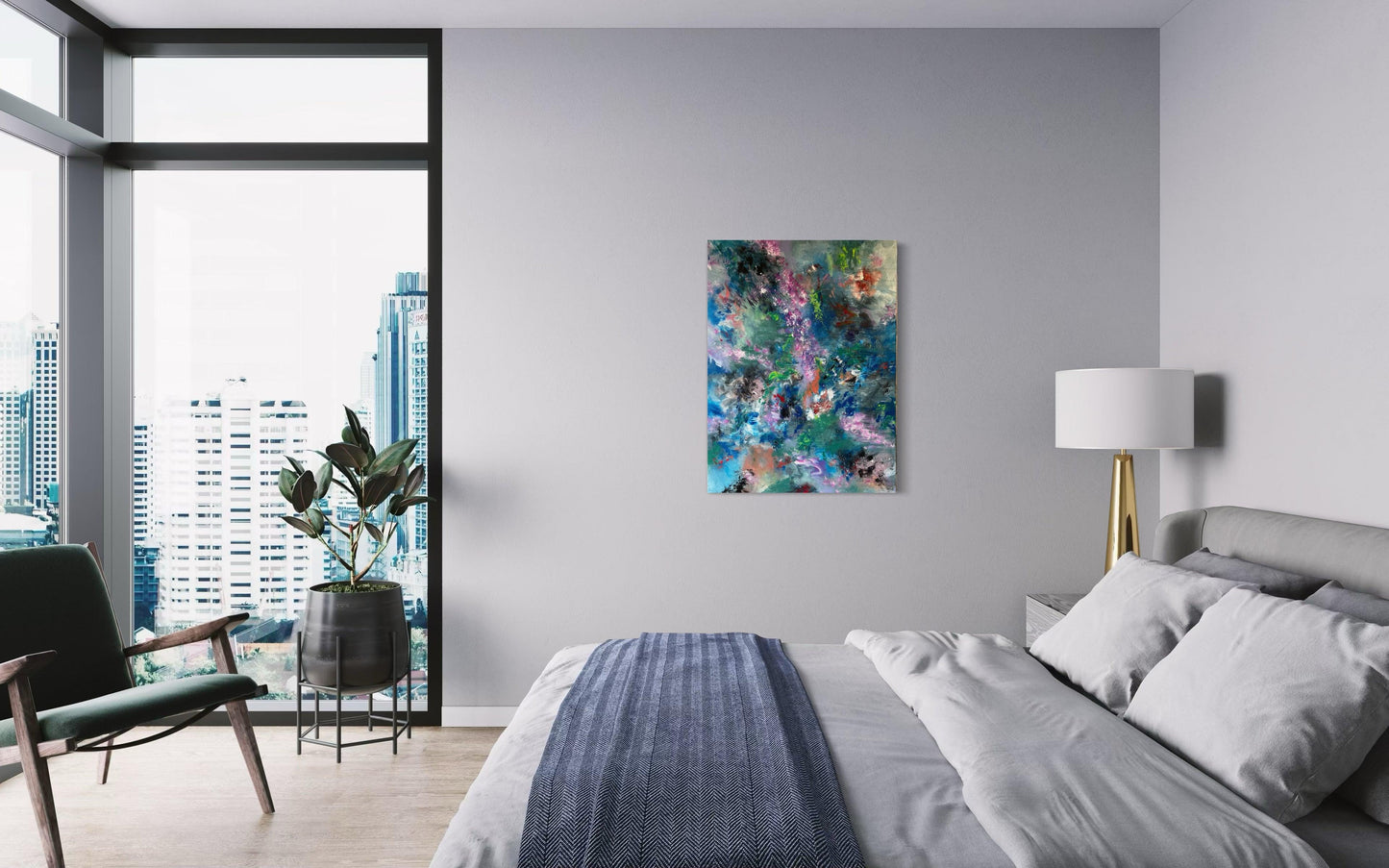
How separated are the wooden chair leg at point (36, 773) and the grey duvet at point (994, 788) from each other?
1.35 metres

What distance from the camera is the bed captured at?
134cm

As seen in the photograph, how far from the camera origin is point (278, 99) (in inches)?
145

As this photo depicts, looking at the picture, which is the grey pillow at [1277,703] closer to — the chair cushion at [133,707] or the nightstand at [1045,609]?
the nightstand at [1045,609]

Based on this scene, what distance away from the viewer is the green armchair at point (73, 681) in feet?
7.39

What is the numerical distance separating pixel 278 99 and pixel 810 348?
101 inches

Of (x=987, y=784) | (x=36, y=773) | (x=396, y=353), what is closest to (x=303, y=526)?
(x=396, y=353)

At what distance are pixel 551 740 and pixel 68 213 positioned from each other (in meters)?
3.26

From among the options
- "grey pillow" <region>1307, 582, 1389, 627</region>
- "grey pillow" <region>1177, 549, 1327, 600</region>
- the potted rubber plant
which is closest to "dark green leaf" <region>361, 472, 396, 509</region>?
the potted rubber plant

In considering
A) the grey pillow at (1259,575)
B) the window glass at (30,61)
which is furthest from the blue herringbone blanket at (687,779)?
the window glass at (30,61)

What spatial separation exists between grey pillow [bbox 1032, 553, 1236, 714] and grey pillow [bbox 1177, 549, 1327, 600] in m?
0.14

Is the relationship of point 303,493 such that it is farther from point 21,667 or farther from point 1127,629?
point 1127,629

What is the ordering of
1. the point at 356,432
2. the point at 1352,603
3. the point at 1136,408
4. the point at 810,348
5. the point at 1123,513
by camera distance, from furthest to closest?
1. the point at 810,348
2. the point at 356,432
3. the point at 1123,513
4. the point at 1136,408
5. the point at 1352,603

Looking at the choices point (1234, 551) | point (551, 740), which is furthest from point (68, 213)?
point (1234, 551)

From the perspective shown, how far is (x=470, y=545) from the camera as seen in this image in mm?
3598
